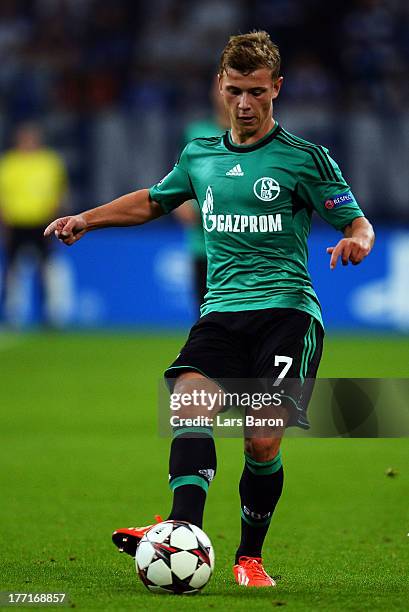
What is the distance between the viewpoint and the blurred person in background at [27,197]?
54.4 feet

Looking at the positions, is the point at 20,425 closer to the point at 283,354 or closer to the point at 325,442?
the point at 325,442

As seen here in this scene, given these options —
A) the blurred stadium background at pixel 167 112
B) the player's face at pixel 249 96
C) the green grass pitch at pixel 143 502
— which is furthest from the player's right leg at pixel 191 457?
the blurred stadium background at pixel 167 112

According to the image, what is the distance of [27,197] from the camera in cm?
1731

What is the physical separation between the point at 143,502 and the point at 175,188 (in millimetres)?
2215

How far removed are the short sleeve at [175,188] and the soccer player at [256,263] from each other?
0.57 feet

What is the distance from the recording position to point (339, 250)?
434cm

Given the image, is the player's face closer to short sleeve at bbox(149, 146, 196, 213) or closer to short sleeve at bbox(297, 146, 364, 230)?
short sleeve at bbox(297, 146, 364, 230)

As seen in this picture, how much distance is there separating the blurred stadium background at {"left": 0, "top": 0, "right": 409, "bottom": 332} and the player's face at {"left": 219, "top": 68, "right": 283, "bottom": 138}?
1131 centimetres

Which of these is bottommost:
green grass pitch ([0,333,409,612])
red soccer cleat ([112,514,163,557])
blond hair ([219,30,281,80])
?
green grass pitch ([0,333,409,612])

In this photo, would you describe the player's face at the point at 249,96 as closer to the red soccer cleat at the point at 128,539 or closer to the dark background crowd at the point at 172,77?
the red soccer cleat at the point at 128,539

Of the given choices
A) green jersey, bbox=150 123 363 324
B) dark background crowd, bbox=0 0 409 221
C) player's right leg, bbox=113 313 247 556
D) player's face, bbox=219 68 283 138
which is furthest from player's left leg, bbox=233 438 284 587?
dark background crowd, bbox=0 0 409 221

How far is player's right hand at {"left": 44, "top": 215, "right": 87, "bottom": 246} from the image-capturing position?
488cm

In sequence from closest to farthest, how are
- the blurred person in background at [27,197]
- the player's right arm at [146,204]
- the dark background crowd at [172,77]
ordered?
the player's right arm at [146,204]
the blurred person in background at [27,197]
the dark background crowd at [172,77]

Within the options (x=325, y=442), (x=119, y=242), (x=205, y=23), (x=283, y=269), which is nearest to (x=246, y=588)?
(x=283, y=269)
